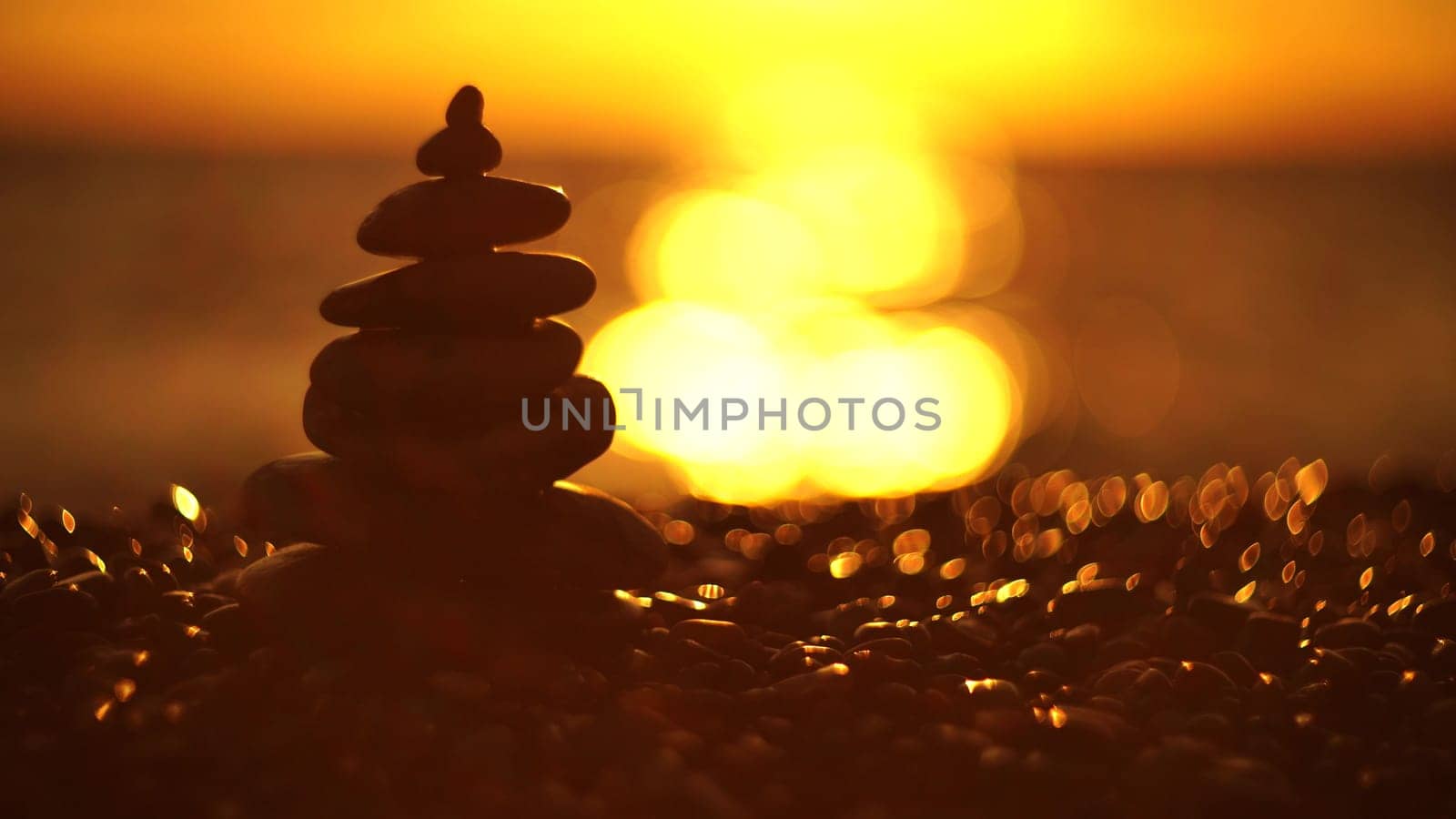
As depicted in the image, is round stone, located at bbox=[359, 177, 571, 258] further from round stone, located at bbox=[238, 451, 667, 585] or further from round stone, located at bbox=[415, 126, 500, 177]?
round stone, located at bbox=[238, 451, 667, 585]

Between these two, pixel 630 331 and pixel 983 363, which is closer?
pixel 983 363

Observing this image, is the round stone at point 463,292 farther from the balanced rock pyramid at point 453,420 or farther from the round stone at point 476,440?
the round stone at point 476,440

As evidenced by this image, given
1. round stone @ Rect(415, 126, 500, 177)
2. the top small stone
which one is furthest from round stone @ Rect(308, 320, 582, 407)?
the top small stone

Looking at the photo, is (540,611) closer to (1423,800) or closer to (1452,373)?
(1423,800)

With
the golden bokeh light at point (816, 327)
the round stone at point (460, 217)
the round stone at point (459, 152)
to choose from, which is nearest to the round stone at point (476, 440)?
the round stone at point (460, 217)

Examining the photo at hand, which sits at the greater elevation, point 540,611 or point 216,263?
point 216,263

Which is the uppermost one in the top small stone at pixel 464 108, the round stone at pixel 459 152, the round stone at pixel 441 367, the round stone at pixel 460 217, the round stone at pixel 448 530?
the top small stone at pixel 464 108

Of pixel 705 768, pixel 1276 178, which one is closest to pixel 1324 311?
pixel 705 768
